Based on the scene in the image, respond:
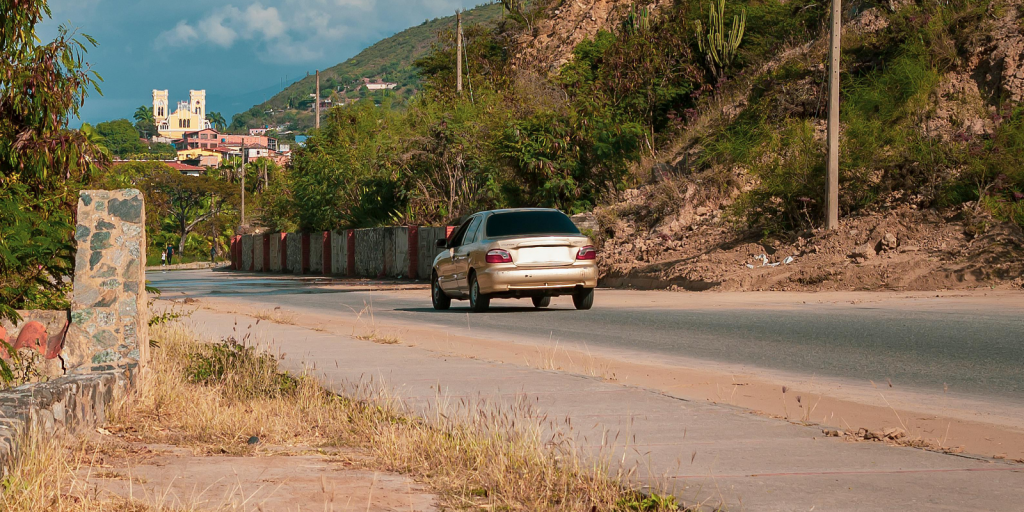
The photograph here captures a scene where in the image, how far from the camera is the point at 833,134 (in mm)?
24328

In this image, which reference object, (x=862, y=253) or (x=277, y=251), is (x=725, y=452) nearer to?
(x=862, y=253)

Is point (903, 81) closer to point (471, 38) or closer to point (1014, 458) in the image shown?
point (1014, 458)

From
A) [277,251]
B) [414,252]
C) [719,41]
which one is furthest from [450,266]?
[277,251]

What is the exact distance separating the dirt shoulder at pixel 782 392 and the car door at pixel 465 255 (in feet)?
10.4

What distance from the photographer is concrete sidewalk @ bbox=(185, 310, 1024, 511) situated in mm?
A: 4879

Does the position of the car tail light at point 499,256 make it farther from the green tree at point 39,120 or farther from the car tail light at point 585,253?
the green tree at point 39,120

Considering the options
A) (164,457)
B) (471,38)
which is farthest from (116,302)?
(471,38)

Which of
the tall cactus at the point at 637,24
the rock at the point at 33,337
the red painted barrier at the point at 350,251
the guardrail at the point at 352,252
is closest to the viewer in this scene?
the rock at the point at 33,337

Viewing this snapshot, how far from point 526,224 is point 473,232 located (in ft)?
3.90

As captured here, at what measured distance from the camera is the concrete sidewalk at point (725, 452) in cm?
488

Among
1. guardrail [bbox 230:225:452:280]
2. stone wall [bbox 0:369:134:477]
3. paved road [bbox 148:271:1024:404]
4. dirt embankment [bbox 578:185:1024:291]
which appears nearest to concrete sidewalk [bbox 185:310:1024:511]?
stone wall [bbox 0:369:134:477]

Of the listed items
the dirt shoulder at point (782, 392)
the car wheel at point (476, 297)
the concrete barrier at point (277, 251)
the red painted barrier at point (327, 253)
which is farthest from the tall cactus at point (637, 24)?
the dirt shoulder at point (782, 392)

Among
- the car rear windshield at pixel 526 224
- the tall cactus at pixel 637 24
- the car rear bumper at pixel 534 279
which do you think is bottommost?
the car rear bumper at pixel 534 279

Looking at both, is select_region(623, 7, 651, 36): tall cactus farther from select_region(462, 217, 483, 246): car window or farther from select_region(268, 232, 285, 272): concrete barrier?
select_region(462, 217, 483, 246): car window
